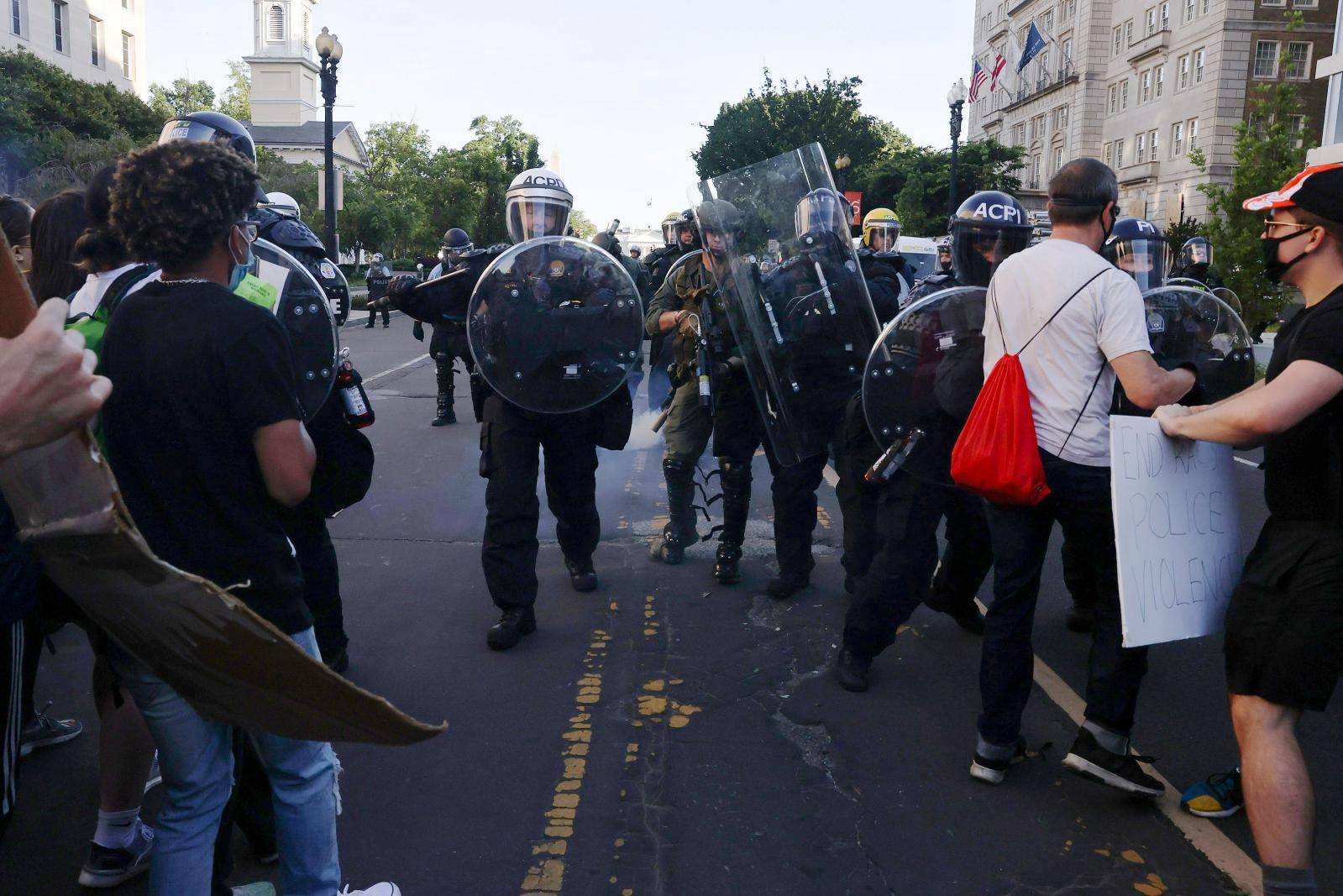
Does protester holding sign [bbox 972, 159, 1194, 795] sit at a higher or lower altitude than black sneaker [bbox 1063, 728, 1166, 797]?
higher

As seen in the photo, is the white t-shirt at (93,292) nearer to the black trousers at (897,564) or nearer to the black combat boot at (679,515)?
the black trousers at (897,564)

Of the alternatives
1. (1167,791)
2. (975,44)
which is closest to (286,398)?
(1167,791)

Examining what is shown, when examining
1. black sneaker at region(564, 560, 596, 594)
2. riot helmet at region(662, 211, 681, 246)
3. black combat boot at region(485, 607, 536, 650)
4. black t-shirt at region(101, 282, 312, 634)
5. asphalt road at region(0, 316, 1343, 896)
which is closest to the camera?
black t-shirt at region(101, 282, 312, 634)

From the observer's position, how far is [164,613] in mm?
1743

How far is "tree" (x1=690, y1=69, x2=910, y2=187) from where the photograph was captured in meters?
54.3

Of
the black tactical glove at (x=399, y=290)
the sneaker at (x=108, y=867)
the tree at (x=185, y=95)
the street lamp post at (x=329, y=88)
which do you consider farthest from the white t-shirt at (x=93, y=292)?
the tree at (x=185, y=95)

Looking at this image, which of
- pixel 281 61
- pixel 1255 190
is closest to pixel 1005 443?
pixel 1255 190

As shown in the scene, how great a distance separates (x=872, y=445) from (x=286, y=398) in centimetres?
319

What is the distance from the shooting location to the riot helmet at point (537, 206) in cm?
529

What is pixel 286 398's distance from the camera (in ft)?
7.75

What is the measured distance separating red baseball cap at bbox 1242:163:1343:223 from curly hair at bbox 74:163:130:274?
10.1ft

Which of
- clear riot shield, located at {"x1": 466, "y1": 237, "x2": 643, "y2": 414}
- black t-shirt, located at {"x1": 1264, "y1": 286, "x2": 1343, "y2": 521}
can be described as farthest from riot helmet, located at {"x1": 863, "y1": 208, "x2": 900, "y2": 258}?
black t-shirt, located at {"x1": 1264, "y1": 286, "x2": 1343, "y2": 521}

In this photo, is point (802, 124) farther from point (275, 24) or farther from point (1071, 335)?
point (275, 24)

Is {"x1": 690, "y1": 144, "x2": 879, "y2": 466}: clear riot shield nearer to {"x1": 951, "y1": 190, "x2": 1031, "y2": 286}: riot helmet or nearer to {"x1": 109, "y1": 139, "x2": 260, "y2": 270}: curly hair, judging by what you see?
{"x1": 951, "y1": 190, "x2": 1031, "y2": 286}: riot helmet
